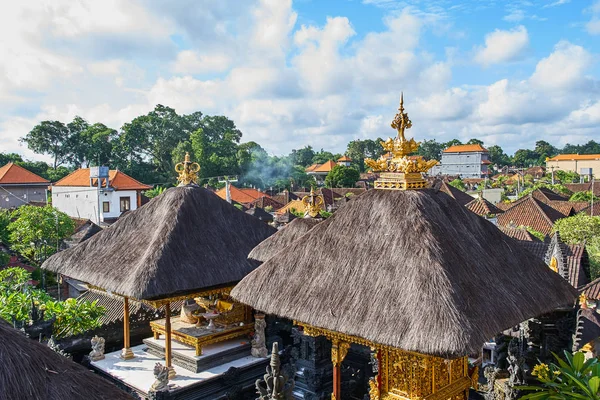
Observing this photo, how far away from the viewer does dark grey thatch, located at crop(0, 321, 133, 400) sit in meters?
4.92

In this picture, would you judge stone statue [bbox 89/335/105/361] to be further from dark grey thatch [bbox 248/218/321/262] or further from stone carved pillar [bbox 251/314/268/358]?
dark grey thatch [bbox 248/218/321/262]

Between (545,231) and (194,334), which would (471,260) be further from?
(545,231)

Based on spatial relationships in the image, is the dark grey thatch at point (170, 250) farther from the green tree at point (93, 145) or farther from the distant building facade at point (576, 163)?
the distant building facade at point (576, 163)

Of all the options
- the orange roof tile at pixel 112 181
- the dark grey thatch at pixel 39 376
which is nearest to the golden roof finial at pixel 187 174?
the dark grey thatch at pixel 39 376

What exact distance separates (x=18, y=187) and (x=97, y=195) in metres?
14.2

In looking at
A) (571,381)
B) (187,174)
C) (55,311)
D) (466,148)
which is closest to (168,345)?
(55,311)

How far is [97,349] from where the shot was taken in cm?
1227

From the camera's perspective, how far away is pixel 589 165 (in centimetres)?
8406

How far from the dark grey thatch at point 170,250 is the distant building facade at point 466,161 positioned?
269ft

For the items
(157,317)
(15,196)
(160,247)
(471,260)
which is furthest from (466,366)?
(15,196)

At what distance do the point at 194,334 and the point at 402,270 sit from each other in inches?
280

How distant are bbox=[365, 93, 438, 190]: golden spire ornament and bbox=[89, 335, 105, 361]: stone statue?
345 inches

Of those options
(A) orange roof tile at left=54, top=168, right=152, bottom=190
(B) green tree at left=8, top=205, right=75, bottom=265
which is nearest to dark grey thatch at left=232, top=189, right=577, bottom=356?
(B) green tree at left=8, top=205, right=75, bottom=265

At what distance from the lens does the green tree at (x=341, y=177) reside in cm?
5881
